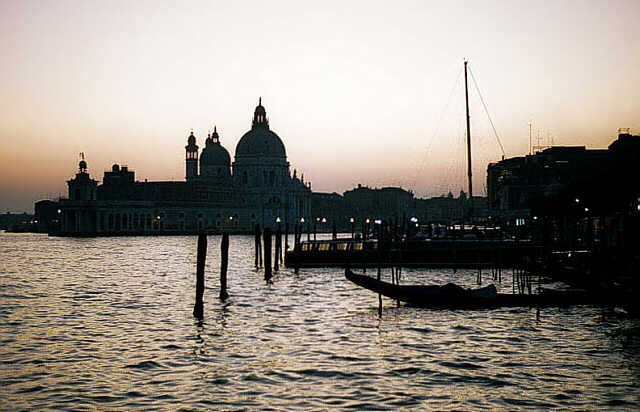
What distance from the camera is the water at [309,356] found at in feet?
52.4

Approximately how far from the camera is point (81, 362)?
19734 mm

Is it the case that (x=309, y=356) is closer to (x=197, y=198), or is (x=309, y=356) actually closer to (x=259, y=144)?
(x=197, y=198)

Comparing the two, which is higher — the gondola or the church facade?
the church facade

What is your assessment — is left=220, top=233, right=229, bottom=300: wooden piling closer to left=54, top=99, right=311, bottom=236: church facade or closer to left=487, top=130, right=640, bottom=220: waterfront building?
left=487, top=130, right=640, bottom=220: waterfront building

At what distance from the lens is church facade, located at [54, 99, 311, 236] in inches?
6417

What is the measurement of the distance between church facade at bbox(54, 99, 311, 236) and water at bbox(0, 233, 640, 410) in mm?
121339

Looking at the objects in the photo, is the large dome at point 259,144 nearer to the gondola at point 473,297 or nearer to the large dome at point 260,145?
the large dome at point 260,145

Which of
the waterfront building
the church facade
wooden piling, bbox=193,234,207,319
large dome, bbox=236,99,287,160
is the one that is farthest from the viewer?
large dome, bbox=236,99,287,160

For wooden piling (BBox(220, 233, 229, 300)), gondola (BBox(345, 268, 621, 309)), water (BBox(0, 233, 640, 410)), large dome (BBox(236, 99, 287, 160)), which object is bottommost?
water (BBox(0, 233, 640, 410))

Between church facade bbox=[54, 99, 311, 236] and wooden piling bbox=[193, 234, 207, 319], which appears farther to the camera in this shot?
church facade bbox=[54, 99, 311, 236]

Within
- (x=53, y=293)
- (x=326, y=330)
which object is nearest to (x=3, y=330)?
(x=326, y=330)

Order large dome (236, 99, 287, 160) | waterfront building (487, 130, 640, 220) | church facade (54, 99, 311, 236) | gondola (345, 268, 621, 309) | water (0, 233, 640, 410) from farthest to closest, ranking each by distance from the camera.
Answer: large dome (236, 99, 287, 160), church facade (54, 99, 311, 236), waterfront building (487, 130, 640, 220), gondola (345, 268, 621, 309), water (0, 233, 640, 410)

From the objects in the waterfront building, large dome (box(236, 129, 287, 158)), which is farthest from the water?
large dome (box(236, 129, 287, 158))

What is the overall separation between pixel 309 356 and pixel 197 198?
160 meters
